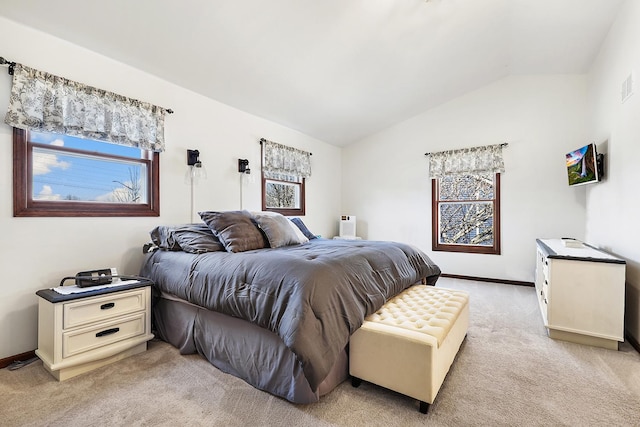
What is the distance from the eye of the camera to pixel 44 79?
2211 mm

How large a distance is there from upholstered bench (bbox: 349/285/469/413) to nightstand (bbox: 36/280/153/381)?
1653 mm

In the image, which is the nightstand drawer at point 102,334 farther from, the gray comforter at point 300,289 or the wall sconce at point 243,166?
the wall sconce at point 243,166

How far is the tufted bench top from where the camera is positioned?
1.74 m

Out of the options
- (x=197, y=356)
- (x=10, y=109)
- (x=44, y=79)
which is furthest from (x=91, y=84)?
(x=197, y=356)

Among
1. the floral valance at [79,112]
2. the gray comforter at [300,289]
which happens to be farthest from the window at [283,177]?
the gray comforter at [300,289]

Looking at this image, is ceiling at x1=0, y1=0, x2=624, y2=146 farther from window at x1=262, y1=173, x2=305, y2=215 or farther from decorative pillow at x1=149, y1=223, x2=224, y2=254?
decorative pillow at x1=149, y1=223, x2=224, y2=254

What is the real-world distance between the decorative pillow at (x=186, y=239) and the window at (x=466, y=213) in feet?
12.3

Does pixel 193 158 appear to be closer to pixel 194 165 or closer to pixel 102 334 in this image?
pixel 194 165

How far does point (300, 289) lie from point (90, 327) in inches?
61.4

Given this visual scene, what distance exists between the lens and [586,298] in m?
2.37

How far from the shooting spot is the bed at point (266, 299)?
156 centimetres

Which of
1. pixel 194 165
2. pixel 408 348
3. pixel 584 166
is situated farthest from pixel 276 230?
pixel 584 166

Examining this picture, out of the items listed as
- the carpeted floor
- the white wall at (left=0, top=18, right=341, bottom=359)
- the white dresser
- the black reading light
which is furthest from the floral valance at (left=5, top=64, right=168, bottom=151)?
the white dresser

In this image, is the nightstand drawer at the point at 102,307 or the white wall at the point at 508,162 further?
the white wall at the point at 508,162
